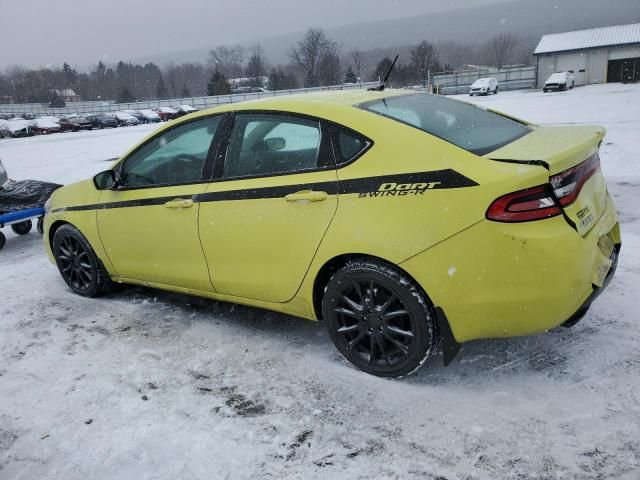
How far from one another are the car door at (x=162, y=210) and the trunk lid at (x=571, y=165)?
6.57ft

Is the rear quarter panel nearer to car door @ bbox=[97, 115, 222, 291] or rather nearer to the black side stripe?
the black side stripe

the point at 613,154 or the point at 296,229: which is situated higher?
the point at 296,229

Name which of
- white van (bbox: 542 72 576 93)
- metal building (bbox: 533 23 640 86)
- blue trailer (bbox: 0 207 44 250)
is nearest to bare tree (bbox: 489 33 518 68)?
metal building (bbox: 533 23 640 86)

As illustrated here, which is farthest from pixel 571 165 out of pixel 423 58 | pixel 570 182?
pixel 423 58

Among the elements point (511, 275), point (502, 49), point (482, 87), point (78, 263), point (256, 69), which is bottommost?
point (78, 263)

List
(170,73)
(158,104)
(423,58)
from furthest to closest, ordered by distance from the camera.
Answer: (170,73)
(423,58)
(158,104)

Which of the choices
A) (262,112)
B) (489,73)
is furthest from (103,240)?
(489,73)

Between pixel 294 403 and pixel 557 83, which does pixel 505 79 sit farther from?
pixel 294 403

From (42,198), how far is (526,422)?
680 centimetres

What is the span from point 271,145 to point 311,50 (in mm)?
109716

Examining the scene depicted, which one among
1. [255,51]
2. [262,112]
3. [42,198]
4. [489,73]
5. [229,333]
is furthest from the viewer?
[255,51]

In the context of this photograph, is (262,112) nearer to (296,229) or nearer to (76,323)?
(296,229)

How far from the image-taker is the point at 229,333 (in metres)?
3.86

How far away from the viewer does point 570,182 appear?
2.63m
